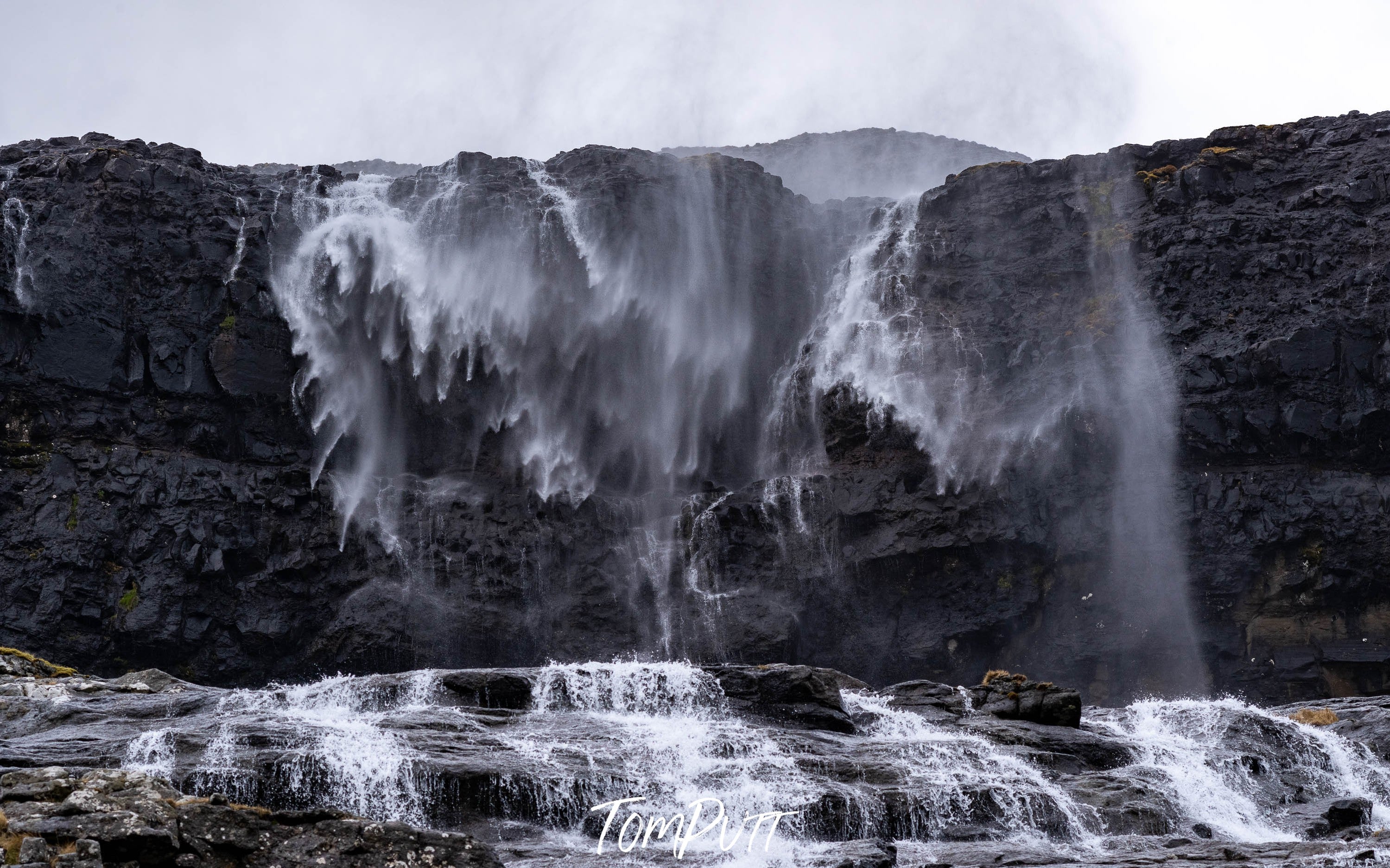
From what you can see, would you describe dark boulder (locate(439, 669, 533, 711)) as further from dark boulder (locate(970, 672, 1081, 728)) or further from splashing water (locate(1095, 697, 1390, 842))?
splashing water (locate(1095, 697, 1390, 842))

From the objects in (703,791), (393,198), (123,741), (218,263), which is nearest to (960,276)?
(393,198)

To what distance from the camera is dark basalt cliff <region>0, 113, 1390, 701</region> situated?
43938 mm

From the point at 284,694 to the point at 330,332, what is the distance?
24897mm

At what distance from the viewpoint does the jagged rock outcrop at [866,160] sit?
288 feet

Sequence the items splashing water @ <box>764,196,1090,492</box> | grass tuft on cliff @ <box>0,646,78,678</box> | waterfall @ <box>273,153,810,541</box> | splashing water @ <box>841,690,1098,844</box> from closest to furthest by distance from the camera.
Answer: splashing water @ <box>841,690,1098,844</box>, grass tuft on cliff @ <box>0,646,78,678</box>, splashing water @ <box>764,196,1090,492</box>, waterfall @ <box>273,153,810,541</box>

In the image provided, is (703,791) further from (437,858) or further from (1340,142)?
(1340,142)

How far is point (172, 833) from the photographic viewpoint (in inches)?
579

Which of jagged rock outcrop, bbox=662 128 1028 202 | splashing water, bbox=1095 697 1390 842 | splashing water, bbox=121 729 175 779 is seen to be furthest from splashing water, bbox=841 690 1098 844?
jagged rock outcrop, bbox=662 128 1028 202

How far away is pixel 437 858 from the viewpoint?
1577 centimetres
